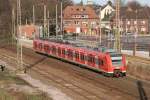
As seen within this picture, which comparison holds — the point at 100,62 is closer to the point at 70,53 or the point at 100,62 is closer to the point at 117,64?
the point at 117,64

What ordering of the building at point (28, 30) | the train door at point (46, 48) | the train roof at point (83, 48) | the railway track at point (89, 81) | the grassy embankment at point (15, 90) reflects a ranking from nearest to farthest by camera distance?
the grassy embankment at point (15, 90) → the railway track at point (89, 81) → the train roof at point (83, 48) → the train door at point (46, 48) → the building at point (28, 30)

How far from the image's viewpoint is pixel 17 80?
46.7 m

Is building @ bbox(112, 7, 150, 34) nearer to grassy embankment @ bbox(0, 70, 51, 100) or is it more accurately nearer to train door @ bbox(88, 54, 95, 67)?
train door @ bbox(88, 54, 95, 67)

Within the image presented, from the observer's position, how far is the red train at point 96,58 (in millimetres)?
46688

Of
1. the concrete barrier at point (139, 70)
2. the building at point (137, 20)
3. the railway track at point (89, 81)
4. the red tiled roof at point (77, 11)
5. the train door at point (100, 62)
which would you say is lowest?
the railway track at point (89, 81)

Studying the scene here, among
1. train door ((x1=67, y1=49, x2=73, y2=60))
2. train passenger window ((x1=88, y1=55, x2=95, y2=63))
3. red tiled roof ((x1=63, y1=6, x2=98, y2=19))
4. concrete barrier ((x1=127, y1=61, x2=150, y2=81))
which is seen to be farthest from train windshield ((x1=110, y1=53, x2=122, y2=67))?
red tiled roof ((x1=63, y1=6, x2=98, y2=19))

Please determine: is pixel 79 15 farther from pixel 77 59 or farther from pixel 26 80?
pixel 26 80

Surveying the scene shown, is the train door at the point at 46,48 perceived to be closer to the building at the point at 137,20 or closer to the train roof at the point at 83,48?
the train roof at the point at 83,48

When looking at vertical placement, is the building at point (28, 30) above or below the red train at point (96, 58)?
above

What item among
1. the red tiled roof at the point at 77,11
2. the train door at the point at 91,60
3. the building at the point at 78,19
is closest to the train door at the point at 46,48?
the train door at the point at 91,60

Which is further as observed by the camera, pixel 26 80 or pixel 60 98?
pixel 26 80

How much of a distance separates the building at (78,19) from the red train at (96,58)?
68858mm

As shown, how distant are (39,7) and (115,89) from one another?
3669 inches

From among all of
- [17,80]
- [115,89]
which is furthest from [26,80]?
[115,89]
